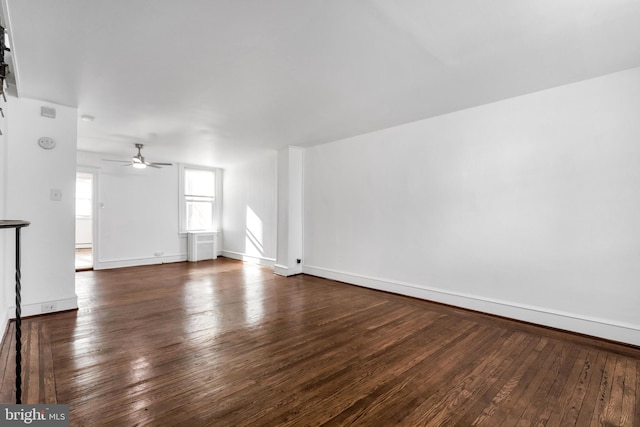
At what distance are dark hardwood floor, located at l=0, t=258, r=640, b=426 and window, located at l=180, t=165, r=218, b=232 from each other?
4.26 meters

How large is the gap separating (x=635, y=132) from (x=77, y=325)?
237 inches

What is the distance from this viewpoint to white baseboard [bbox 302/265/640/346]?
2.83m

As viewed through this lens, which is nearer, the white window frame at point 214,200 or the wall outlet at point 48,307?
the wall outlet at point 48,307

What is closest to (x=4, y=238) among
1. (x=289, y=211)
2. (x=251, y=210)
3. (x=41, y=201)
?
(x=41, y=201)

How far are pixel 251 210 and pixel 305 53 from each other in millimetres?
5434

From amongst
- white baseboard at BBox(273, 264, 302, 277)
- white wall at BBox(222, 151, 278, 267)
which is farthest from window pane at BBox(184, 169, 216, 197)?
white baseboard at BBox(273, 264, 302, 277)

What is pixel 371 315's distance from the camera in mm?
3590

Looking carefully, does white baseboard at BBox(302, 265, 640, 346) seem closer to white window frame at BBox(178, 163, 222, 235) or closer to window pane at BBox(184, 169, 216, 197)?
white window frame at BBox(178, 163, 222, 235)

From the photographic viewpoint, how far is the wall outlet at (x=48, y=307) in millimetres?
3553

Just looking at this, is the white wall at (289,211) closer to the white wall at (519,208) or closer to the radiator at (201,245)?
the white wall at (519,208)

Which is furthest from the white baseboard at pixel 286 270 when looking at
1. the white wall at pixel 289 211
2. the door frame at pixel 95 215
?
the door frame at pixel 95 215

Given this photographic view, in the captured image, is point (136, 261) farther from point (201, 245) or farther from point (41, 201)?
point (41, 201)

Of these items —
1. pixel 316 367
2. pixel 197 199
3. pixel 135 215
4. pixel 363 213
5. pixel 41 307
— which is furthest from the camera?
pixel 197 199

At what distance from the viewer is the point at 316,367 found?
234 centimetres
